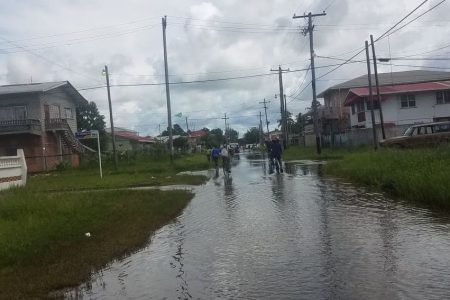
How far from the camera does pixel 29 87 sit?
4453cm

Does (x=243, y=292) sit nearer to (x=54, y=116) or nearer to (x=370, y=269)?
(x=370, y=269)

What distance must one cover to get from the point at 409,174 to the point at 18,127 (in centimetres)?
3333

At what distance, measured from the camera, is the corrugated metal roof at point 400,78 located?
177 feet

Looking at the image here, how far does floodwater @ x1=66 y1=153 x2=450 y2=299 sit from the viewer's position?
650 centimetres

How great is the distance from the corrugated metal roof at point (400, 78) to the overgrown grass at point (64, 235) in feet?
141

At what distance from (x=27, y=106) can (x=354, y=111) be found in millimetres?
30483

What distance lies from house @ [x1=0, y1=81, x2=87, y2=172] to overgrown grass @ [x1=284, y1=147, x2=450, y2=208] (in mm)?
27895

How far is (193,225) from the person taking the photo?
1200cm

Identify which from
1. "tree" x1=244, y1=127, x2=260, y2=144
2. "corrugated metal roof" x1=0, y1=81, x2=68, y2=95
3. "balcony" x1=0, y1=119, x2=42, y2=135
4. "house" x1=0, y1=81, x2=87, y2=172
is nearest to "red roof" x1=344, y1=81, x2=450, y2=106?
"house" x1=0, y1=81, x2=87, y2=172

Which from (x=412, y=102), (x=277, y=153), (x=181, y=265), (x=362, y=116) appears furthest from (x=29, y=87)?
(x=181, y=265)

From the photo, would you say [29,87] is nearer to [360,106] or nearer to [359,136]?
[359,136]

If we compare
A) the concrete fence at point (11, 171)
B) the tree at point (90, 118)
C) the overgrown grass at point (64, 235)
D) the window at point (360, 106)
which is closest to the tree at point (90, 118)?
the tree at point (90, 118)

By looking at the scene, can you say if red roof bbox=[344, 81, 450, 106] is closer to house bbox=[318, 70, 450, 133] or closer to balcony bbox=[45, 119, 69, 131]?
house bbox=[318, 70, 450, 133]

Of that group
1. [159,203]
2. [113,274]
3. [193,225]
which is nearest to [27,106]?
[159,203]
